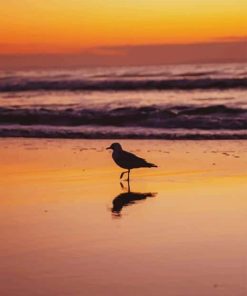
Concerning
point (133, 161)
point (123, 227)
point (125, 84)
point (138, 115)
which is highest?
point (125, 84)

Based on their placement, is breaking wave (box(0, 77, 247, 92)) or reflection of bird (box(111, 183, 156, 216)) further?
breaking wave (box(0, 77, 247, 92))

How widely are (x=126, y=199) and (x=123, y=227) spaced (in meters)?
1.73

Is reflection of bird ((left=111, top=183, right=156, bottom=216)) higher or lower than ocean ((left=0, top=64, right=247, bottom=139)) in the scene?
lower

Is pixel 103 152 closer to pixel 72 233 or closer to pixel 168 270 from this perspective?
pixel 72 233

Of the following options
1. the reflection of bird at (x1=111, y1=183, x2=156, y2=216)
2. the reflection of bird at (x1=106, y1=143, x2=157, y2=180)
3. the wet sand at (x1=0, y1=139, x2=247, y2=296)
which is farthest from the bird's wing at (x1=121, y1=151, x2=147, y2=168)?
the reflection of bird at (x1=111, y1=183, x2=156, y2=216)

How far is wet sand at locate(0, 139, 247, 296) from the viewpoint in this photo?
5.59 m

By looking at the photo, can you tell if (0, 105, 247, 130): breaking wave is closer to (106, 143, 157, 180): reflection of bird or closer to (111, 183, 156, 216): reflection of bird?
(106, 143, 157, 180): reflection of bird

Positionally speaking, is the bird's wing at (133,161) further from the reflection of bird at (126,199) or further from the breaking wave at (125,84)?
the breaking wave at (125,84)

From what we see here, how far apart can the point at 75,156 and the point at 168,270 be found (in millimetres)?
7063

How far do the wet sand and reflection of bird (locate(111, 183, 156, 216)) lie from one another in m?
0.01

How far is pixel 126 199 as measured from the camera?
29.7 feet

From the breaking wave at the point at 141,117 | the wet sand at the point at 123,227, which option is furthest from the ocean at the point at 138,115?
the wet sand at the point at 123,227

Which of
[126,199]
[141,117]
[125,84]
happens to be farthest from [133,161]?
[125,84]

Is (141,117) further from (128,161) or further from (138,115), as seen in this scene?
(128,161)
